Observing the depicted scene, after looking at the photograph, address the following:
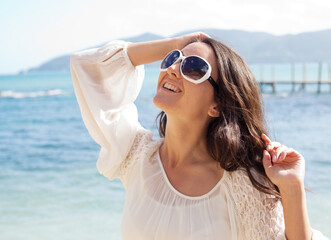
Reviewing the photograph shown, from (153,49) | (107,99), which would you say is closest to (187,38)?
(153,49)

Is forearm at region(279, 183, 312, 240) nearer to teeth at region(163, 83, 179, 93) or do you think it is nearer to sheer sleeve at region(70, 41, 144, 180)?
teeth at region(163, 83, 179, 93)

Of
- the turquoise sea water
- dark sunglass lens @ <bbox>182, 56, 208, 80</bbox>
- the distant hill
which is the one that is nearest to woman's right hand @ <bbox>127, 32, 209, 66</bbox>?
A: dark sunglass lens @ <bbox>182, 56, 208, 80</bbox>

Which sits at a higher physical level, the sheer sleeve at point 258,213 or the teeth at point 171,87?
the teeth at point 171,87

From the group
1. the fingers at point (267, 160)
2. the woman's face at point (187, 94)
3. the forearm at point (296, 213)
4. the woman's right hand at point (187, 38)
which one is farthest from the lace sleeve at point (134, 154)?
the forearm at point (296, 213)

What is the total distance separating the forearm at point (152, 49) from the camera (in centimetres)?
231

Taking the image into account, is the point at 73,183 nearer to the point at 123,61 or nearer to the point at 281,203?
the point at 123,61

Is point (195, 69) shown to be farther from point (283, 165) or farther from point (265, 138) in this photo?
point (283, 165)

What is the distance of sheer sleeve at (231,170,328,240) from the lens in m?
1.79

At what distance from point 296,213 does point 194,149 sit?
2.24 ft

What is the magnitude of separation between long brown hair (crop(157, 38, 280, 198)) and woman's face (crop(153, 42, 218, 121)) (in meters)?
0.04

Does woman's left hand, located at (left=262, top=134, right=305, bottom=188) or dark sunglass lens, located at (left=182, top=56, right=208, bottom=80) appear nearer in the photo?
woman's left hand, located at (left=262, top=134, right=305, bottom=188)

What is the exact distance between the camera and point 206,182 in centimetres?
204

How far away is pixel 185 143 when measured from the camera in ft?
7.16

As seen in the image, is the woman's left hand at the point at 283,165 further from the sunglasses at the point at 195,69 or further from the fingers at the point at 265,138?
the sunglasses at the point at 195,69
